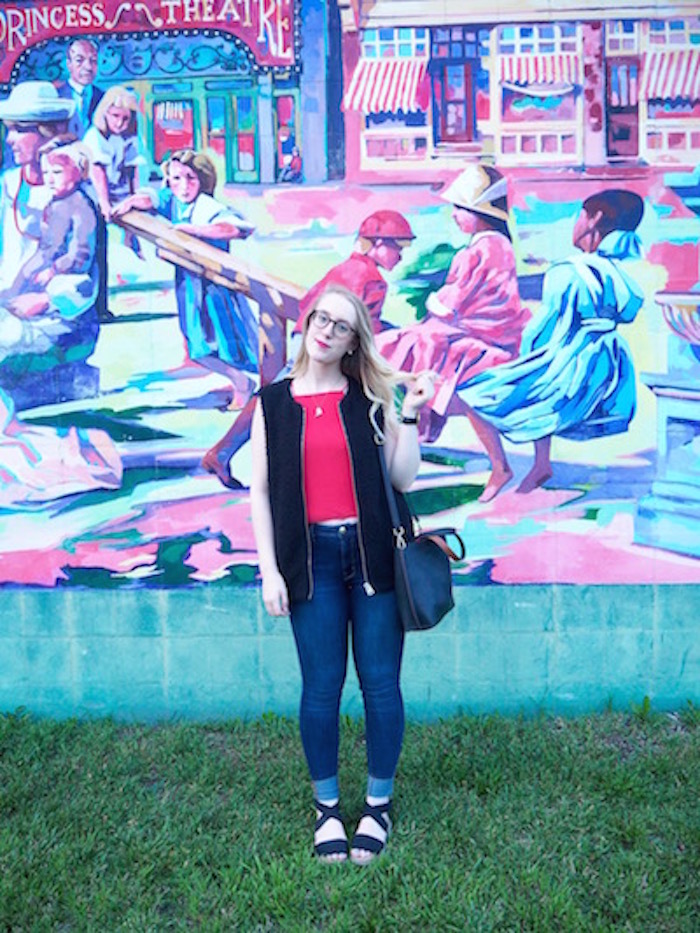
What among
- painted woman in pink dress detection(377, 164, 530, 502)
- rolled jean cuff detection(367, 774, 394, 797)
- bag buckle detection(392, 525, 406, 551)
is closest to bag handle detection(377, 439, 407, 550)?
bag buckle detection(392, 525, 406, 551)

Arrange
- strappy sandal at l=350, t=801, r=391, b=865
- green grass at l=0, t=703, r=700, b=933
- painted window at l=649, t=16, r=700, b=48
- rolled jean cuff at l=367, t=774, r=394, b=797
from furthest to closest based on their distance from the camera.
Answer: painted window at l=649, t=16, r=700, b=48 → rolled jean cuff at l=367, t=774, r=394, b=797 → strappy sandal at l=350, t=801, r=391, b=865 → green grass at l=0, t=703, r=700, b=933

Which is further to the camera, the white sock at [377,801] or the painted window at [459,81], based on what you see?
the painted window at [459,81]

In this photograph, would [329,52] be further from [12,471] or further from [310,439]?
[12,471]

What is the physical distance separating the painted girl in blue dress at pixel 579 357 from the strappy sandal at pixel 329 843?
1.65m

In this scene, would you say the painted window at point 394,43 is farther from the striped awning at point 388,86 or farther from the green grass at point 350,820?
the green grass at point 350,820

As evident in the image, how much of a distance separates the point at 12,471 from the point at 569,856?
9.11 feet

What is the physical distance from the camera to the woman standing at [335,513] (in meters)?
2.97

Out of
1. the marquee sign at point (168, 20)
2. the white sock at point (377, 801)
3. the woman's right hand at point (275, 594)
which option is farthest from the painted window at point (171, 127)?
the white sock at point (377, 801)

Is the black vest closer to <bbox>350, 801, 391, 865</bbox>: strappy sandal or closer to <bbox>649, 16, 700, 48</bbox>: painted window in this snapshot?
<bbox>350, 801, 391, 865</bbox>: strappy sandal

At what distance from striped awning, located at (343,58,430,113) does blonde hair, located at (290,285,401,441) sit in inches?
56.1

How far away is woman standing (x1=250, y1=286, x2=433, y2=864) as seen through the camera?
2973 mm

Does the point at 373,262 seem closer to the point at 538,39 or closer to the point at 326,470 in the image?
the point at 538,39

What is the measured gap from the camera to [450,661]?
424 centimetres

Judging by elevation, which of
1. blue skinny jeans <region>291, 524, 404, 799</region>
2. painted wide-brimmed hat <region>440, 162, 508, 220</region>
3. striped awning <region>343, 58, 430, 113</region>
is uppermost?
striped awning <region>343, 58, 430, 113</region>
